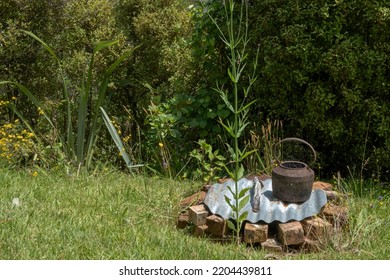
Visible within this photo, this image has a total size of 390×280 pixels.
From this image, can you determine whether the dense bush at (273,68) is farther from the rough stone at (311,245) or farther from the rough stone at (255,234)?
the rough stone at (255,234)

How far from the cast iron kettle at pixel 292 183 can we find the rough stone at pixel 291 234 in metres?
0.30

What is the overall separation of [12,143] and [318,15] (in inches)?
131

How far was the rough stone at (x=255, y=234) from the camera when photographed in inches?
185

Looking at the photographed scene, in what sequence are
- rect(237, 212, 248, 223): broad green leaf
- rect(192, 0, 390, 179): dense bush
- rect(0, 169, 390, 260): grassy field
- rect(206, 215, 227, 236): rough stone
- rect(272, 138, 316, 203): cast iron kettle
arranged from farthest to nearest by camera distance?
1. rect(192, 0, 390, 179): dense bush
2. rect(272, 138, 316, 203): cast iron kettle
3. rect(206, 215, 227, 236): rough stone
4. rect(237, 212, 248, 223): broad green leaf
5. rect(0, 169, 390, 260): grassy field

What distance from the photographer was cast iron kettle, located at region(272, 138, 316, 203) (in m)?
4.92

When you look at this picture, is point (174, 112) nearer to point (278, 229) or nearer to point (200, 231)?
point (200, 231)

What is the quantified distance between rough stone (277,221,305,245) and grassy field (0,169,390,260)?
103mm

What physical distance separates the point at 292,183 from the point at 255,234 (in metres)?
0.48

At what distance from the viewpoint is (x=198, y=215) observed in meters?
4.93

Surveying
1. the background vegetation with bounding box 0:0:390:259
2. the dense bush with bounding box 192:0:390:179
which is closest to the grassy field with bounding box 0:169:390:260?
the background vegetation with bounding box 0:0:390:259

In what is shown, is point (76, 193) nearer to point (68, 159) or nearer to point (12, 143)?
point (68, 159)

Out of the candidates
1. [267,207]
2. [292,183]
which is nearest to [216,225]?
[267,207]

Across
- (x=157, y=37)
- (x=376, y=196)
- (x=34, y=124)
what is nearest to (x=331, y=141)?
(x=376, y=196)

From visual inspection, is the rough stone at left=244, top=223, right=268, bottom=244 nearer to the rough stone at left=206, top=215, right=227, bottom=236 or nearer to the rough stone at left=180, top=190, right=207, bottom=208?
the rough stone at left=206, top=215, right=227, bottom=236
